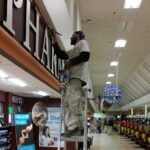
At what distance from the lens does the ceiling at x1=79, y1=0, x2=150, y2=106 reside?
898cm

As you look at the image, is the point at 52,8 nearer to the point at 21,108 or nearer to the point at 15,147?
the point at 15,147

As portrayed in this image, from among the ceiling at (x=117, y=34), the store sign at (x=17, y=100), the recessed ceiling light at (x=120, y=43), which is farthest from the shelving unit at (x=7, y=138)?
the recessed ceiling light at (x=120, y=43)

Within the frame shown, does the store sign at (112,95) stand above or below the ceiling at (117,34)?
below

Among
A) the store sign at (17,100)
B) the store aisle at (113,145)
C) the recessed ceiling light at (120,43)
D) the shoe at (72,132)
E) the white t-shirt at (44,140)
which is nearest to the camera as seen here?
the shoe at (72,132)

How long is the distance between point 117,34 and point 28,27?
847 centimetres

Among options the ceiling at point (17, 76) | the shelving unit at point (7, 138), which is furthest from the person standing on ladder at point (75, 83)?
the shelving unit at point (7, 138)

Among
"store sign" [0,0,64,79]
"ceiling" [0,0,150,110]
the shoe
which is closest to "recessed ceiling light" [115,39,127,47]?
"ceiling" [0,0,150,110]

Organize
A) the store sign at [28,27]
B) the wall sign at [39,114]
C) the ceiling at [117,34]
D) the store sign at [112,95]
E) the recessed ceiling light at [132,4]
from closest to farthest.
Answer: the store sign at [28,27] < the wall sign at [39,114] < the recessed ceiling light at [132,4] < the ceiling at [117,34] < the store sign at [112,95]

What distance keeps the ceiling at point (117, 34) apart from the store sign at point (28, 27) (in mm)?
4172

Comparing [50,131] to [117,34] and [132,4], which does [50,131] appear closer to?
[132,4]

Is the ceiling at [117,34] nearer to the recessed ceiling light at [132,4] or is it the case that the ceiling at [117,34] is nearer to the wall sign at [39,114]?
the recessed ceiling light at [132,4]

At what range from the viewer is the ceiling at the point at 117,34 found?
354 inches

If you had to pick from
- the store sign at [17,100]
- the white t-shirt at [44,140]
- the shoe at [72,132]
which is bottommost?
the white t-shirt at [44,140]

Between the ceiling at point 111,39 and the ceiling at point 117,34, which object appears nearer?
the ceiling at point 111,39
